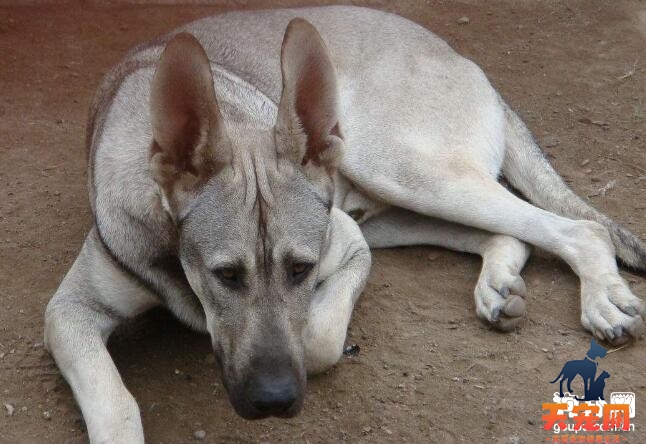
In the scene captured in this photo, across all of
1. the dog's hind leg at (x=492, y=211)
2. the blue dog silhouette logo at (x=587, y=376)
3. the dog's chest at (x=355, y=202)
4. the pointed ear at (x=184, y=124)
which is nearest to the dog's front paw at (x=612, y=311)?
the dog's hind leg at (x=492, y=211)

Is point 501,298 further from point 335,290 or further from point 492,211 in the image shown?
point 335,290

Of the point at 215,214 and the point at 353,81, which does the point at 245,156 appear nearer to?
the point at 215,214

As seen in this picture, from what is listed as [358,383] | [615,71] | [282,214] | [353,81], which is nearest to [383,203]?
[353,81]

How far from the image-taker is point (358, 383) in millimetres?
3807

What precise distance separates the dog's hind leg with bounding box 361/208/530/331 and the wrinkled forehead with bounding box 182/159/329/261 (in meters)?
1.12

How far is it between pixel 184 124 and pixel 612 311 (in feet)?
6.77

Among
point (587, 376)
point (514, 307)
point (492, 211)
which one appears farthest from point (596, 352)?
point (492, 211)

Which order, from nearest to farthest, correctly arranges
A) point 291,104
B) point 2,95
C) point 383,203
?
point 291,104 → point 383,203 → point 2,95

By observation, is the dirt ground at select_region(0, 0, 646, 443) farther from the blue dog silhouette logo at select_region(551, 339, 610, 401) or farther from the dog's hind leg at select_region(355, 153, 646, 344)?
the dog's hind leg at select_region(355, 153, 646, 344)

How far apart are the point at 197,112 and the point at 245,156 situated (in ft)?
0.90

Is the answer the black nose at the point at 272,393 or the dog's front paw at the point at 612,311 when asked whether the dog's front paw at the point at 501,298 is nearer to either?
the dog's front paw at the point at 612,311

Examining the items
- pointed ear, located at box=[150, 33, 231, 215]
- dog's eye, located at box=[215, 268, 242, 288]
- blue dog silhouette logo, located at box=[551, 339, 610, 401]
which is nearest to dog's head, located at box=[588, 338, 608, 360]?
blue dog silhouette logo, located at box=[551, 339, 610, 401]

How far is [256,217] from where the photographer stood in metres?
3.27

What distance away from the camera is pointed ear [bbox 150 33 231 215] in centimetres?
315
